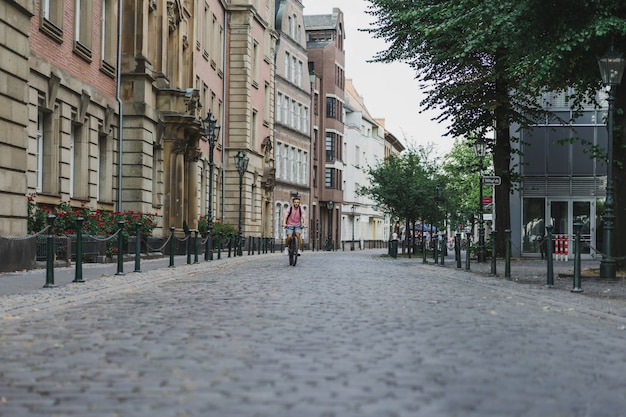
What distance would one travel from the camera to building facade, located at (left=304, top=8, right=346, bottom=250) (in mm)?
79812

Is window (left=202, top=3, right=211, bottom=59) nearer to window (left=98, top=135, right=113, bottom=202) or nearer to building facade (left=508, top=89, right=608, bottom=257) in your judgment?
building facade (left=508, top=89, right=608, bottom=257)

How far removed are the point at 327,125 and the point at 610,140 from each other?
210 feet

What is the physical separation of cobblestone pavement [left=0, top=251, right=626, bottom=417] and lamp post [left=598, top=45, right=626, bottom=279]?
449 cm

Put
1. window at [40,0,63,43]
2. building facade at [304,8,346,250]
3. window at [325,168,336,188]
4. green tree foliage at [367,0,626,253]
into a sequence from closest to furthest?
1. green tree foliage at [367,0,626,253]
2. window at [40,0,63,43]
3. building facade at [304,8,346,250]
4. window at [325,168,336,188]

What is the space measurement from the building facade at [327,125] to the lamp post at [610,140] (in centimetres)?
5881

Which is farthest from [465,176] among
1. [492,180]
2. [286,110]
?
[492,180]

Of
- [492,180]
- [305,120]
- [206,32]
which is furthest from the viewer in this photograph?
[305,120]

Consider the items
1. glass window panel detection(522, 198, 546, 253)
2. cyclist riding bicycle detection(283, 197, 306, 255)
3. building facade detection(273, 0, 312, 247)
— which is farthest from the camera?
building facade detection(273, 0, 312, 247)

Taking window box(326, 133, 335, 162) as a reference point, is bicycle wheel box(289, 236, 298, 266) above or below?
below

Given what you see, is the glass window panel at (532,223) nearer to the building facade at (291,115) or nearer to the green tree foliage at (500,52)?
the green tree foliage at (500,52)

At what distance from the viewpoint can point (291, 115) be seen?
70125 millimetres

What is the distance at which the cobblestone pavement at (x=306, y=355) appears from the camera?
535cm

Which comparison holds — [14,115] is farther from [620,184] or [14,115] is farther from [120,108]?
[620,184]

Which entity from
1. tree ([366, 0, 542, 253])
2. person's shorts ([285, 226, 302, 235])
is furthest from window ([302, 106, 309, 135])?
person's shorts ([285, 226, 302, 235])
